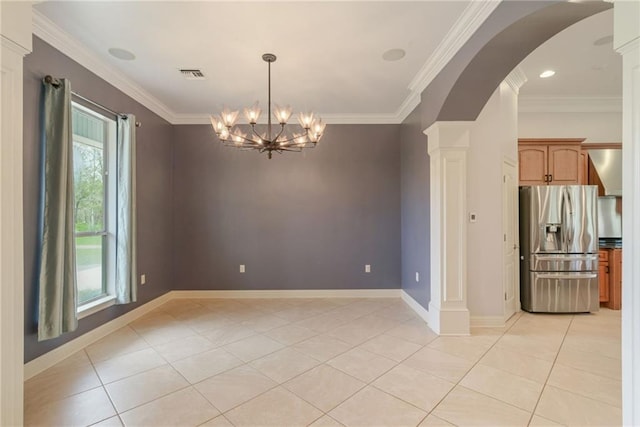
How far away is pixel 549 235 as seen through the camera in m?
3.68

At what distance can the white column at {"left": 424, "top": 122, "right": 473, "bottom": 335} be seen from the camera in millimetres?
3031

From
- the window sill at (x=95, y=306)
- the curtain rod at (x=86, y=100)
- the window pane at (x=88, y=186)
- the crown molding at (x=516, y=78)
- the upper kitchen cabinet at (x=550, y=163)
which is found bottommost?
the window sill at (x=95, y=306)

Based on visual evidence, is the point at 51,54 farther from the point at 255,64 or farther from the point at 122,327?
the point at 122,327

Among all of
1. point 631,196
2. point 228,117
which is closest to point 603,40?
point 631,196

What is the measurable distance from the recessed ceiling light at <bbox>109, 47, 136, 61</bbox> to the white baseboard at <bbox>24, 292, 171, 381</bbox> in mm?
2867

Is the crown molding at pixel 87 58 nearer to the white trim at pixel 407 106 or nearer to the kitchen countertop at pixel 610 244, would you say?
the white trim at pixel 407 106

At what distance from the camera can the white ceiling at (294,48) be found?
215cm

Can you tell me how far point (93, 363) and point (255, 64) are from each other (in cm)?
327

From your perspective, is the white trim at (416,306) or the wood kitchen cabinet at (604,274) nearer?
the white trim at (416,306)

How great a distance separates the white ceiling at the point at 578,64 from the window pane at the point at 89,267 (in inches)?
214

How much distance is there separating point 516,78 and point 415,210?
2.08m

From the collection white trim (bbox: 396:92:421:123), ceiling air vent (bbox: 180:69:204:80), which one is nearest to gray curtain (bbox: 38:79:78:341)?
ceiling air vent (bbox: 180:69:204:80)

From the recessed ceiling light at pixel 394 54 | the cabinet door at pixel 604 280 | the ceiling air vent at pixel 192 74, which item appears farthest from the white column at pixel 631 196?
the cabinet door at pixel 604 280

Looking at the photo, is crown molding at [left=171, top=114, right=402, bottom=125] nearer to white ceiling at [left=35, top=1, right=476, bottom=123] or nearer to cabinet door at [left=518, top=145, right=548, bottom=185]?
white ceiling at [left=35, top=1, right=476, bottom=123]
